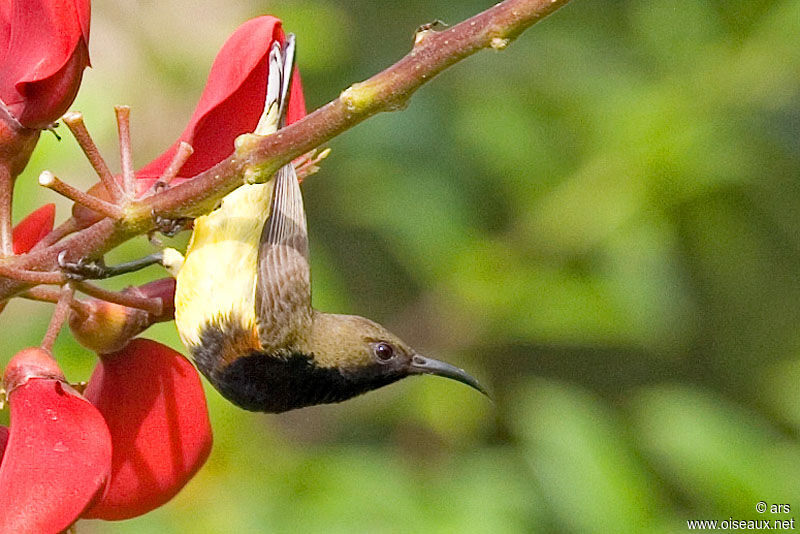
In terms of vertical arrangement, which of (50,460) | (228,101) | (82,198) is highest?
(228,101)

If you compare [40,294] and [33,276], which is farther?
[40,294]

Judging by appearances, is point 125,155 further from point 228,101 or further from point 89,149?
point 228,101

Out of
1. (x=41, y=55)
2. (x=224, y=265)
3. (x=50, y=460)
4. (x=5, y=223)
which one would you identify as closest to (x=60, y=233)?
(x=5, y=223)

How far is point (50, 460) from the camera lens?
1029 millimetres

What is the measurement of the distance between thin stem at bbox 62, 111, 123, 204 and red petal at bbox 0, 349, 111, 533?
0.20m

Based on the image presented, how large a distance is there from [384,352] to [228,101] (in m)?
0.54

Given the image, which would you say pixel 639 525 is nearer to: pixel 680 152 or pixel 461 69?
pixel 680 152

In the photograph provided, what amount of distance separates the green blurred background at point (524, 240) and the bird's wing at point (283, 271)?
437 mm

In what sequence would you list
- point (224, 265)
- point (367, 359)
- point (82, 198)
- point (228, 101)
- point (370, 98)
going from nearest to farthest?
1. point (370, 98)
2. point (82, 198)
3. point (228, 101)
4. point (224, 265)
5. point (367, 359)

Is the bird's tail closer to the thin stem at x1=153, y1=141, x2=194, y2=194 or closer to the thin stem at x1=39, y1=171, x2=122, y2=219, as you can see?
the thin stem at x1=153, y1=141, x2=194, y2=194

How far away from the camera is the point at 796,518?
6.55 feet

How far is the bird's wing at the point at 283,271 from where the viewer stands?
5.33ft

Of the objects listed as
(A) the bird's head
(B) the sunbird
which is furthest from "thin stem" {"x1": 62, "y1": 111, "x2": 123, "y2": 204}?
(A) the bird's head

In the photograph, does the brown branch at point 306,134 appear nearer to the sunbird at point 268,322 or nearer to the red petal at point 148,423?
the red petal at point 148,423
